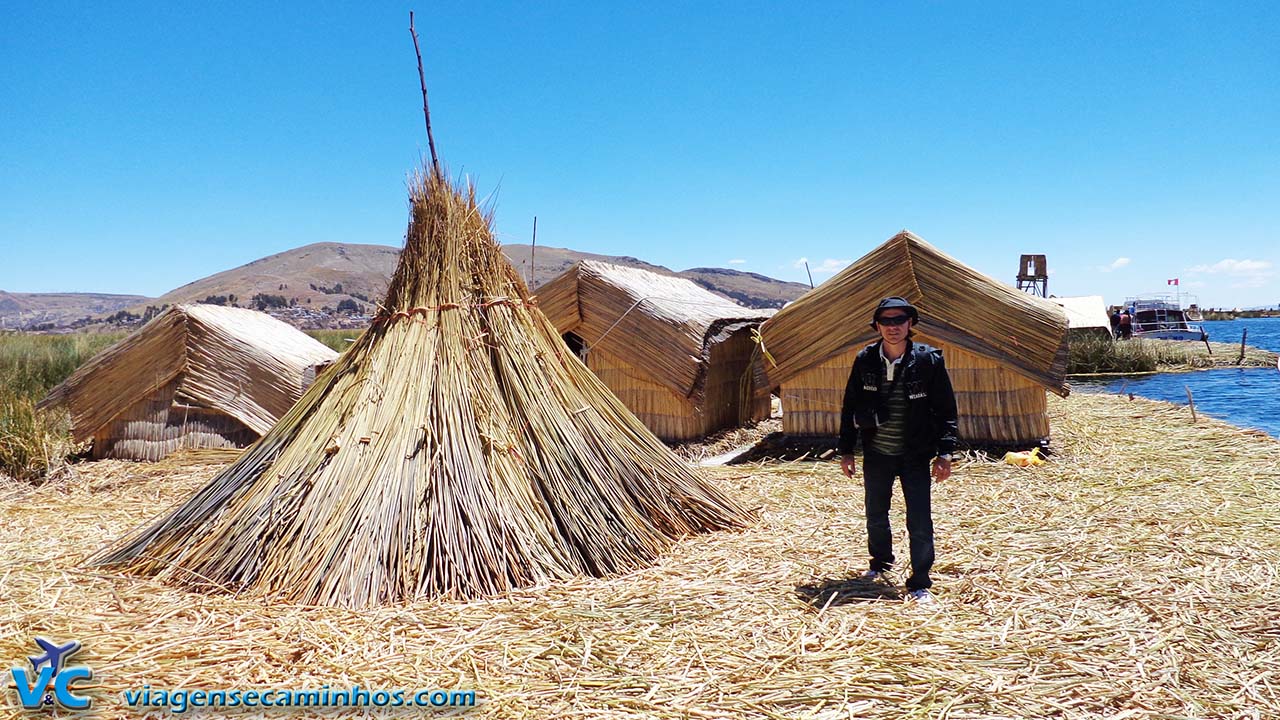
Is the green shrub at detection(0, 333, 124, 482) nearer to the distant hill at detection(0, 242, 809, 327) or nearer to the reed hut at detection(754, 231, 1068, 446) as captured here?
the reed hut at detection(754, 231, 1068, 446)

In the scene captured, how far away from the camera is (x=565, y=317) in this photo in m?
9.89

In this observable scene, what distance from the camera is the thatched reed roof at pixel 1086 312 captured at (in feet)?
84.5

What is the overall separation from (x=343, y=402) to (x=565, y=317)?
18.3 ft

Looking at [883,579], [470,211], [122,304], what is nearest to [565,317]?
[470,211]

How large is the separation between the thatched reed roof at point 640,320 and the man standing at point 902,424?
4800mm

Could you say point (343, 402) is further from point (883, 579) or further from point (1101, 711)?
point (1101, 711)

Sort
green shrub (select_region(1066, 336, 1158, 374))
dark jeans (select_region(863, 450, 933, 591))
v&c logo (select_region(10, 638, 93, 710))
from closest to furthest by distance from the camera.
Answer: v&c logo (select_region(10, 638, 93, 710))
dark jeans (select_region(863, 450, 933, 591))
green shrub (select_region(1066, 336, 1158, 374))

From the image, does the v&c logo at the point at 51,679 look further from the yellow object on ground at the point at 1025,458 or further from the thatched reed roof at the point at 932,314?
the yellow object on ground at the point at 1025,458

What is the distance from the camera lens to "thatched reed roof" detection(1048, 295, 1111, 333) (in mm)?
25766

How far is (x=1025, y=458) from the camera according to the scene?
24.5 feet

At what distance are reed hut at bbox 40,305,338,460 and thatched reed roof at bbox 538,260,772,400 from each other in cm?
347

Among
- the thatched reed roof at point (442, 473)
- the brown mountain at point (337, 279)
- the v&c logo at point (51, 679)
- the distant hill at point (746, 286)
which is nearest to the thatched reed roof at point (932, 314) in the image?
the thatched reed roof at point (442, 473)

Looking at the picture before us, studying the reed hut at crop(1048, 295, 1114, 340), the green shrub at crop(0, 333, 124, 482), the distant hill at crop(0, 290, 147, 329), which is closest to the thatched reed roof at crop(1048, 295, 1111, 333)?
the reed hut at crop(1048, 295, 1114, 340)

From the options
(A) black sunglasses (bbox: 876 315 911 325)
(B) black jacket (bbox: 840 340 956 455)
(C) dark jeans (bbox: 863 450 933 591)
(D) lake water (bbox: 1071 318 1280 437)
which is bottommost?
(D) lake water (bbox: 1071 318 1280 437)
